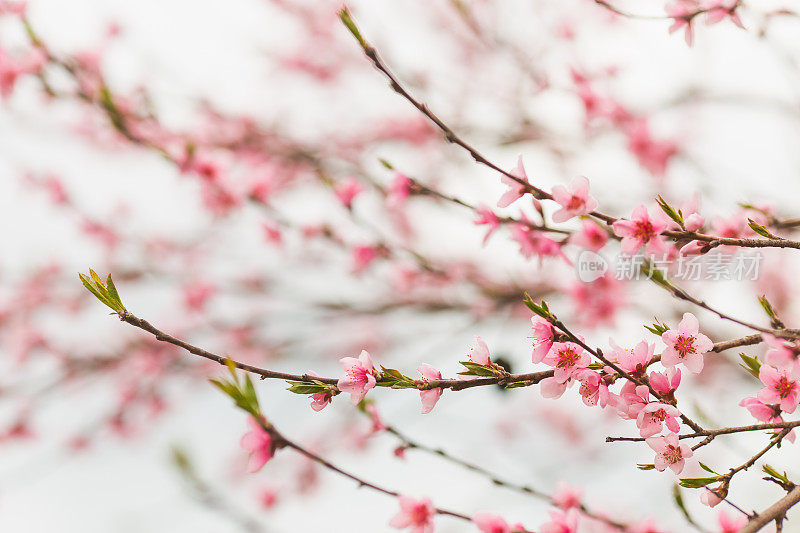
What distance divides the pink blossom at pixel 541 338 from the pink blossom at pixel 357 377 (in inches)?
16.2

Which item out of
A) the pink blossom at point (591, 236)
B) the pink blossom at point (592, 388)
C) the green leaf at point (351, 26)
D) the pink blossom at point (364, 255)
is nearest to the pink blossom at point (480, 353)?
the pink blossom at point (592, 388)

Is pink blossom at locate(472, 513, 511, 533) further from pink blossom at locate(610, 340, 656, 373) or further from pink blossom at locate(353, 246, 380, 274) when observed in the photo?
pink blossom at locate(353, 246, 380, 274)

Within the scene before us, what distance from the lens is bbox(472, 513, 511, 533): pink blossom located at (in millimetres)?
1598

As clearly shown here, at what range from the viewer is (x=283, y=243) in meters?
3.51

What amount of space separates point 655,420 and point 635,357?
15 centimetres

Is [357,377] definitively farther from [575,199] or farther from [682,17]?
[682,17]

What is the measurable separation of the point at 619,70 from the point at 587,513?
3.36 m

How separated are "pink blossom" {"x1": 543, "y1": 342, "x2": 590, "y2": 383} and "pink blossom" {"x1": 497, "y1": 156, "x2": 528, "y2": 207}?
0.43 metres

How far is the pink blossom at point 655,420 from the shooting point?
1.24m

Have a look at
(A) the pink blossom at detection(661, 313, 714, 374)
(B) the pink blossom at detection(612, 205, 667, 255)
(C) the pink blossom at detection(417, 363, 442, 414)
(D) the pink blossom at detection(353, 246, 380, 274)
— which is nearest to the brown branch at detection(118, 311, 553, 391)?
(C) the pink blossom at detection(417, 363, 442, 414)

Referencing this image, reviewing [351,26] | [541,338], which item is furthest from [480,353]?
[351,26]

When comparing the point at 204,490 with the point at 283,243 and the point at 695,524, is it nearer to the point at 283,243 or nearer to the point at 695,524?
the point at 283,243

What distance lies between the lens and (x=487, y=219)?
6.19ft

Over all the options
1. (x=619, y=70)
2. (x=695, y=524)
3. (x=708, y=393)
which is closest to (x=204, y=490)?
(x=695, y=524)
